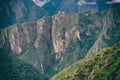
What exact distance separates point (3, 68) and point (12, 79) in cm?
635

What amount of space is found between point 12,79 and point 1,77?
844 centimetres

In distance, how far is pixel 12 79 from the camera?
192500 millimetres

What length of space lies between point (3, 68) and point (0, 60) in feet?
23.1

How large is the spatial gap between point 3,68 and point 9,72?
14.0 ft

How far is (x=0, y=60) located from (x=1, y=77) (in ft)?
52.6

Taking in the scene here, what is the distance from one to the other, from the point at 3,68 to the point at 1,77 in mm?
9207

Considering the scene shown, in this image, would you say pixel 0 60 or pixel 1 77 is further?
pixel 0 60

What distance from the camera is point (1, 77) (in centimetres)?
18512

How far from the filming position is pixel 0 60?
199625mm

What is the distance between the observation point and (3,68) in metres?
194

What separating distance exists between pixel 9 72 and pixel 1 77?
11864mm

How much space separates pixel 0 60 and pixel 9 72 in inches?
291
